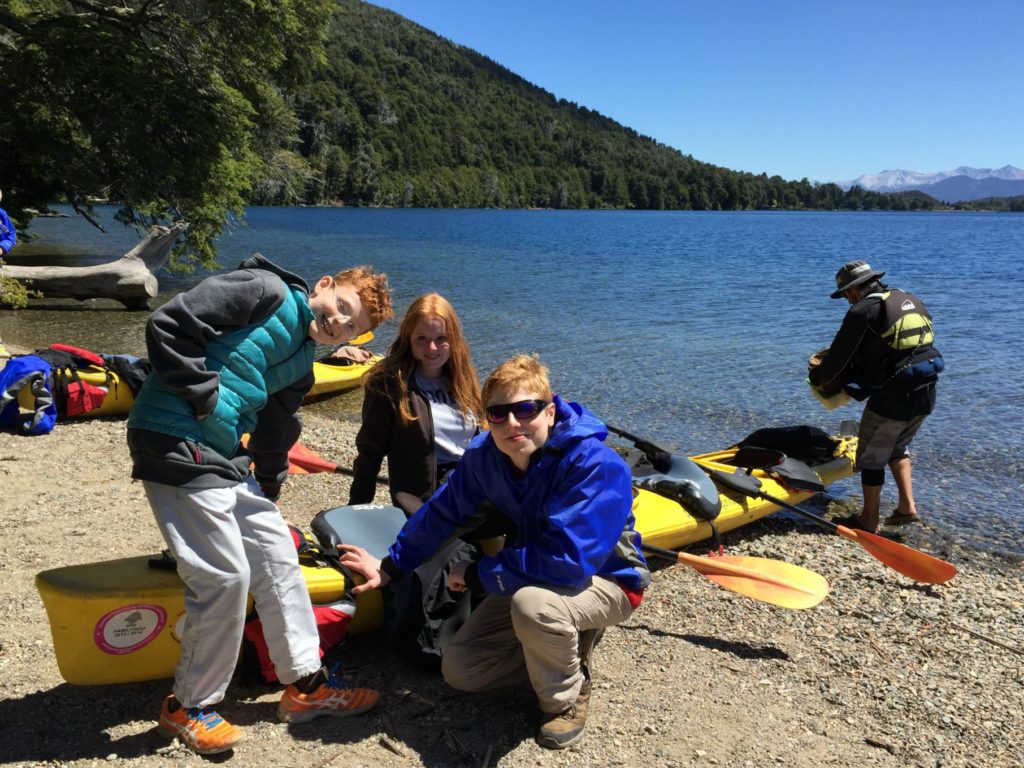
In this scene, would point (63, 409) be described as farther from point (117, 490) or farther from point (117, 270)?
point (117, 270)

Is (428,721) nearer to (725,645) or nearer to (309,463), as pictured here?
(725,645)

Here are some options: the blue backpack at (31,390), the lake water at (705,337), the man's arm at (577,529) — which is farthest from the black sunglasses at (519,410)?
the blue backpack at (31,390)

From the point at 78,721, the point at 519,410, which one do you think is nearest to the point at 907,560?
the point at 519,410

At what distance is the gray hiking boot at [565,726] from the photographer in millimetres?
3191

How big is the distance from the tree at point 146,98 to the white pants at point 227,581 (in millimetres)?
15075

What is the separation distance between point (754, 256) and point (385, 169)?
344 feet

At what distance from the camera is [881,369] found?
619 centimetres

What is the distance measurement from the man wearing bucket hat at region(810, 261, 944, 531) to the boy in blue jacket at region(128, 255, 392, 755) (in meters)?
4.38

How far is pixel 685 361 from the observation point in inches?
530

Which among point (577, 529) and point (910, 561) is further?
point (910, 561)

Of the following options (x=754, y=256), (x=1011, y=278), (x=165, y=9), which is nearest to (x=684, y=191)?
(x=754, y=256)

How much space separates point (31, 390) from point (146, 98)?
33.8ft

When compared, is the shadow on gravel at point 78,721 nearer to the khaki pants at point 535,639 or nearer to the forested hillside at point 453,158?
the khaki pants at point 535,639

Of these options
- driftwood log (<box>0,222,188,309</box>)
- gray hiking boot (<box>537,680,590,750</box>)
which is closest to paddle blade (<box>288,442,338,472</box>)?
gray hiking boot (<box>537,680,590,750</box>)
